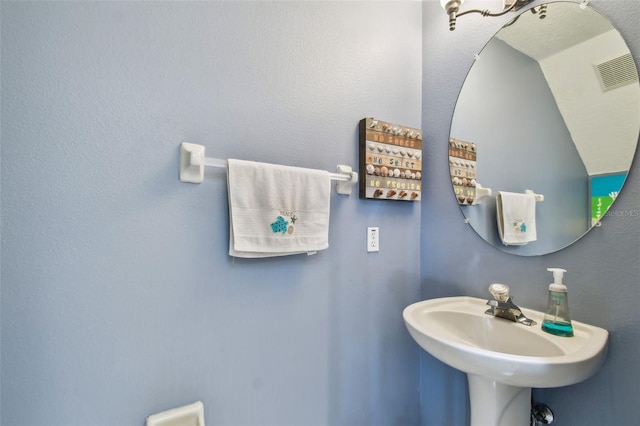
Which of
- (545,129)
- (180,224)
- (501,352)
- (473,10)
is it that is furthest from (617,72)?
(180,224)

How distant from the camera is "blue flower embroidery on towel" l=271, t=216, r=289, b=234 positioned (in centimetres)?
91

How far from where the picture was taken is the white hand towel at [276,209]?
2.82 ft

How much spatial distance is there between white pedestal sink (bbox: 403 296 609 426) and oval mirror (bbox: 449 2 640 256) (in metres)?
0.27

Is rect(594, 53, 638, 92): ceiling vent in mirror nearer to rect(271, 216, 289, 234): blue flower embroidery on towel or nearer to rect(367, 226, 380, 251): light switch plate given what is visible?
rect(367, 226, 380, 251): light switch plate

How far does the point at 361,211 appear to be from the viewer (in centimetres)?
116

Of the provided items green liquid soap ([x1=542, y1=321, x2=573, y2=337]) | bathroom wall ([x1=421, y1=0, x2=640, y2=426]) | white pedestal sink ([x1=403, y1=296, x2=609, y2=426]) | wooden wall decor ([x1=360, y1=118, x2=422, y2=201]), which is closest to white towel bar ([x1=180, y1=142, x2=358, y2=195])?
wooden wall decor ([x1=360, y1=118, x2=422, y2=201])

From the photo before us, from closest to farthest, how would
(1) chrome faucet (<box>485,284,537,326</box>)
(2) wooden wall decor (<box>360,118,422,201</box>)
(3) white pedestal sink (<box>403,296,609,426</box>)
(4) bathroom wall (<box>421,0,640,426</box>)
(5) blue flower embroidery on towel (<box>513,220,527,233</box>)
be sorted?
(3) white pedestal sink (<box>403,296,609,426</box>) → (4) bathroom wall (<box>421,0,640,426</box>) → (1) chrome faucet (<box>485,284,537,326</box>) → (5) blue flower embroidery on towel (<box>513,220,527,233</box>) → (2) wooden wall decor (<box>360,118,422,201</box>)

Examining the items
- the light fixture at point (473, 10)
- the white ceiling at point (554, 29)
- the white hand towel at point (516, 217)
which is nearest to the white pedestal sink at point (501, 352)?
the white hand towel at point (516, 217)

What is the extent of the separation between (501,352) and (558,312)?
205 millimetres

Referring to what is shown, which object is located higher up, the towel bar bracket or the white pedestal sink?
the towel bar bracket

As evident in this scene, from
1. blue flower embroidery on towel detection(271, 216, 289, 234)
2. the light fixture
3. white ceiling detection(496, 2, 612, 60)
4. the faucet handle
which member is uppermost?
the light fixture

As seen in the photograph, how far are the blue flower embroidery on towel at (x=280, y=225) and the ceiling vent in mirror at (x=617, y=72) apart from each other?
1053 mm

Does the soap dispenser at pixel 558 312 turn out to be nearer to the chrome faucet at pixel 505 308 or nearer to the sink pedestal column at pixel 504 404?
the chrome faucet at pixel 505 308

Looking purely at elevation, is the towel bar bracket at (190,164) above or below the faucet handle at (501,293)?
above
